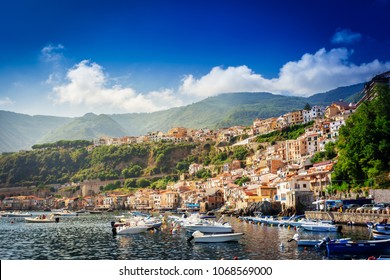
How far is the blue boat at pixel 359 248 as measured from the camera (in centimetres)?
1123

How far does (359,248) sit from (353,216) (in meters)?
8.41

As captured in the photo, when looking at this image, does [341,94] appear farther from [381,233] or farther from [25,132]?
[25,132]

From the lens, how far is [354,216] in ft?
62.8

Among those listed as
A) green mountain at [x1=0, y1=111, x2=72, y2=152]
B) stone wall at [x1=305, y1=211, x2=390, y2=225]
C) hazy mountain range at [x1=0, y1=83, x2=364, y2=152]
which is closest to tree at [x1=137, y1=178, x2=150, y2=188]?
hazy mountain range at [x1=0, y1=83, x2=364, y2=152]

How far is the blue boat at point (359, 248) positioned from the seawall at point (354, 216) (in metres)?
5.93

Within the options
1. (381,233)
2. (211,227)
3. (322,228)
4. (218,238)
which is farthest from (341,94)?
(211,227)

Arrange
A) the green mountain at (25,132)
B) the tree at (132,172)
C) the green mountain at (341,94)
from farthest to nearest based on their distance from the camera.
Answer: the tree at (132,172) → the green mountain at (25,132) → the green mountain at (341,94)

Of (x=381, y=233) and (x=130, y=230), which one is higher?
(x=381, y=233)

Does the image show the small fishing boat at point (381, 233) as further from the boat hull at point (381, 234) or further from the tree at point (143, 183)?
the tree at point (143, 183)

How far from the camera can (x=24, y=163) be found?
1710 inches

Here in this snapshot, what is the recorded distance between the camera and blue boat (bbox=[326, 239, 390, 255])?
11.2 metres

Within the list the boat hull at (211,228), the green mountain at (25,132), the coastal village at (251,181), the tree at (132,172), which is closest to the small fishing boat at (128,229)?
the boat hull at (211,228)
